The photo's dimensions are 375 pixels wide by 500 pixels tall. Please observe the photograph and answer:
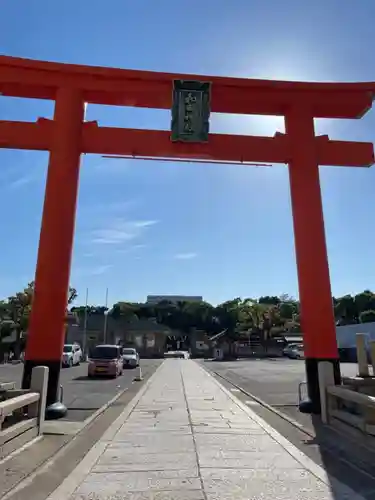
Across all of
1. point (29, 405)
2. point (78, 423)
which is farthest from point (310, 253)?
point (29, 405)

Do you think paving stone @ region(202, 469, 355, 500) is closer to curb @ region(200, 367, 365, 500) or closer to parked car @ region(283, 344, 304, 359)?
curb @ region(200, 367, 365, 500)

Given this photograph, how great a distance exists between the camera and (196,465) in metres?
5.62

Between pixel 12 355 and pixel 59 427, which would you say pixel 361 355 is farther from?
pixel 12 355

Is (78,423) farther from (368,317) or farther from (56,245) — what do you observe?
(368,317)

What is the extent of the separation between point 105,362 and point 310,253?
1425cm

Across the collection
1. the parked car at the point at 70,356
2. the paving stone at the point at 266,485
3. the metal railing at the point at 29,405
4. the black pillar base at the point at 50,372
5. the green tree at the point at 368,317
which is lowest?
the paving stone at the point at 266,485

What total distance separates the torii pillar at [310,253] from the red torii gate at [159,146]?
23 mm

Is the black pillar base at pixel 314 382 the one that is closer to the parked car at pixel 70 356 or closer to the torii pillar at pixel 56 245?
the torii pillar at pixel 56 245

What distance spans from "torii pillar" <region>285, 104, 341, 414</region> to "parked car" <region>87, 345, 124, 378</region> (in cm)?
1336

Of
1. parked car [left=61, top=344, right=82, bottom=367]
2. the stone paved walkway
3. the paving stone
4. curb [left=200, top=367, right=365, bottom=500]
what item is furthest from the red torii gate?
parked car [left=61, top=344, right=82, bottom=367]

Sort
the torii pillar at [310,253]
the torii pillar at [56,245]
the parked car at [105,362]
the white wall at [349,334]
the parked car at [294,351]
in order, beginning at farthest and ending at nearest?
1. the parked car at [294,351]
2. the white wall at [349,334]
3. the parked car at [105,362]
4. the torii pillar at [310,253]
5. the torii pillar at [56,245]

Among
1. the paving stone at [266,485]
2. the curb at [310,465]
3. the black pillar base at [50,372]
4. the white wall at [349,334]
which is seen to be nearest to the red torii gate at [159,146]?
the black pillar base at [50,372]

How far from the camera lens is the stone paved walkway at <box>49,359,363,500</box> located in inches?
180

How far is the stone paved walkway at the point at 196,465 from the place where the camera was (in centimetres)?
458
